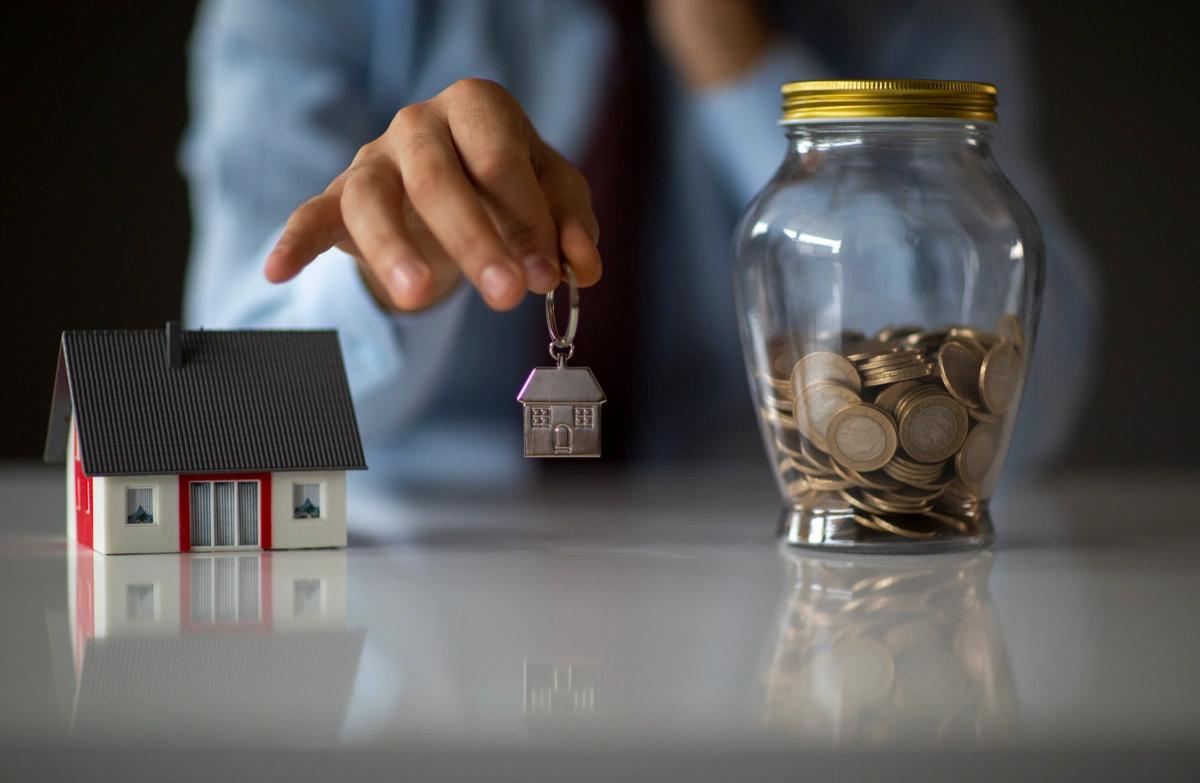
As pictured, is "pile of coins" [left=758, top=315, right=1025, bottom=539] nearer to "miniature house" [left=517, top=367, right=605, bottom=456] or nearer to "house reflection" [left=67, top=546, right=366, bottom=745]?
"miniature house" [left=517, top=367, right=605, bottom=456]

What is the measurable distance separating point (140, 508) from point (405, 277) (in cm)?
37

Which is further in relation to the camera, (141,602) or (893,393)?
(893,393)

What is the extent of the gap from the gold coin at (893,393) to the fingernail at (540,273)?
0.25 meters

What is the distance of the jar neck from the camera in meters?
1.04

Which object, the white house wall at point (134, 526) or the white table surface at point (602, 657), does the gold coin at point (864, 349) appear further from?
the white house wall at point (134, 526)

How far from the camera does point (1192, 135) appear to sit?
2324 millimetres

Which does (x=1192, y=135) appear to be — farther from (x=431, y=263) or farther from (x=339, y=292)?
(x=431, y=263)

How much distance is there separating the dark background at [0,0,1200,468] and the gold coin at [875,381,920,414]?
1.44 meters

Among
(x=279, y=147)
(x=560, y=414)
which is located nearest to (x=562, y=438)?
(x=560, y=414)


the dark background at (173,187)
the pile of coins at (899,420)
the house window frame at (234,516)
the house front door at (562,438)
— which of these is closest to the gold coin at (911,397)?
the pile of coins at (899,420)

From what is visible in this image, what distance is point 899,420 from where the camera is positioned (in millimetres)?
989

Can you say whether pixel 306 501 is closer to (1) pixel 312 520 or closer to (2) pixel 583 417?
Result: (1) pixel 312 520

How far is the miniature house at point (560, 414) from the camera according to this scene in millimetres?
948

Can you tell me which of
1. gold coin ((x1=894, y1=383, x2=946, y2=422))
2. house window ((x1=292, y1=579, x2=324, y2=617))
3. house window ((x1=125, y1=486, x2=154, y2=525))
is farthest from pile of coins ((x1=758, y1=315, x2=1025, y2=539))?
house window ((x1=125, y1=486, x2=154, y2=525))
